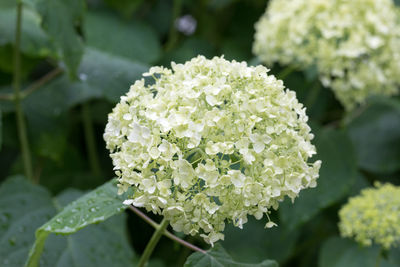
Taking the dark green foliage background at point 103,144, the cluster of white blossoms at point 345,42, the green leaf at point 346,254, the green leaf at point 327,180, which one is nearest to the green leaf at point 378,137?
the dark green foliage background at point 103,144

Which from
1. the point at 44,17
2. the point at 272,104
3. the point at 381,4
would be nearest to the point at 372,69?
the point at 381,4

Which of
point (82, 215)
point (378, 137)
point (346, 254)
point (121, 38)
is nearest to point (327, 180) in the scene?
point (346, 254)

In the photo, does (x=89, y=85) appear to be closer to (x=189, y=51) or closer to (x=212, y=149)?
(x=189, y=51)

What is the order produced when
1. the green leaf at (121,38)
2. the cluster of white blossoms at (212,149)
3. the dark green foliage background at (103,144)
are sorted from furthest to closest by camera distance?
the green leaf at (121,38) < the dark green foliage background at (103,144) < the cluster of white blossoms at (212,149)

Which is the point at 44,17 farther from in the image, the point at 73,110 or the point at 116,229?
the point at 73,110

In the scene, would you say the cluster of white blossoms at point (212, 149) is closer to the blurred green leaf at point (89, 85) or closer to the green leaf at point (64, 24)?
the green leaf at point (64, 24)

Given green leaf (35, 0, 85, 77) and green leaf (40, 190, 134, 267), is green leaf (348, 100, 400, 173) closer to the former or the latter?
green leaf (40, 190, 134, 267)

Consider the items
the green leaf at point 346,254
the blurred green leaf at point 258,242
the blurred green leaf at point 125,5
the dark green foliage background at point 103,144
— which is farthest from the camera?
the blurred green leaf at point 125,5

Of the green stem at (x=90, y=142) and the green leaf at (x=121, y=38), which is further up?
the green leaf at (x=121, y=38)
